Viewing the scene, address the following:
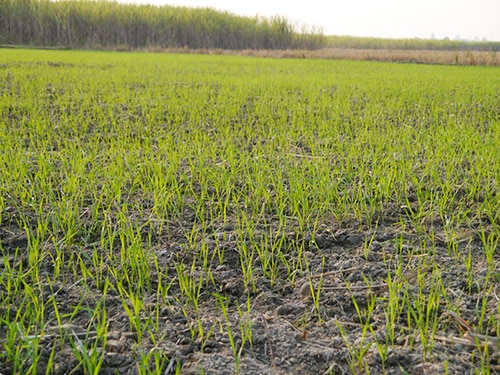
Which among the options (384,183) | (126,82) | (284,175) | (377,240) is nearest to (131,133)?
(284,175)

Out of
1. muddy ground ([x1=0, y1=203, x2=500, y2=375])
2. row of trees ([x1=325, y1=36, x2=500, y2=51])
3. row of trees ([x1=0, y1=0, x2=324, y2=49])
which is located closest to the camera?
muddy ground ([x1=0, y1=203, x2=500, y2=375])

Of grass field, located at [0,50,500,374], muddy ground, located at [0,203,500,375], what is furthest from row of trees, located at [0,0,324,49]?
muddy ground, located at [0,203,500,375]

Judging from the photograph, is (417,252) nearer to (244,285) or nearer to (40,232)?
(244,285)

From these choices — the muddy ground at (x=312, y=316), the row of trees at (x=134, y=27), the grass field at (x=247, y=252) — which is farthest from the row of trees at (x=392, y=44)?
the muddy ground at (x=312, y=316)

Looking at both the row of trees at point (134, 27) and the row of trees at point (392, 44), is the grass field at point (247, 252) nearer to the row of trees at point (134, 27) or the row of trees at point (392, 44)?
the row of trees at point (134, 27)

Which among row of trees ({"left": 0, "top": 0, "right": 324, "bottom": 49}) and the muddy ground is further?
row of trees ({"left": 0, "top": 0, "right": 324, "bottom": 49})

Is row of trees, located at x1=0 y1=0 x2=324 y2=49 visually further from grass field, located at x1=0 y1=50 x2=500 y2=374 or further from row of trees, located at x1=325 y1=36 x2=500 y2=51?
grass field, located at x1=0 y1=50 x2=500 y2=374

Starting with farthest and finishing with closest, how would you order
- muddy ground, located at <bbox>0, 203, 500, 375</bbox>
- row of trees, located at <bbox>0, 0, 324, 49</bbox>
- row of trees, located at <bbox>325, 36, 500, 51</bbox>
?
1. row of trees, located at <bbox>325, 36, 500, 51</bbox>
2. row of trees, located at <bbox>0, 0, 324, 49</bbox>
3. muddy ground, located at <bbox>0, 203, 500, 375</bbox>

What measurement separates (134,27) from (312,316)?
22163 mm

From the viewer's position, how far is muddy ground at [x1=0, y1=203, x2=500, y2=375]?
1187 millimetres

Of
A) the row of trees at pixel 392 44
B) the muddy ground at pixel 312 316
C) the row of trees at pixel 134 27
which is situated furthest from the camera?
the row of trees at pixel 392 44

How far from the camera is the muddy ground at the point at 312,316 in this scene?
3.89 feet

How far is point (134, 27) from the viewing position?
21.6 metres

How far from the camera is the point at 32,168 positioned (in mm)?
2775
